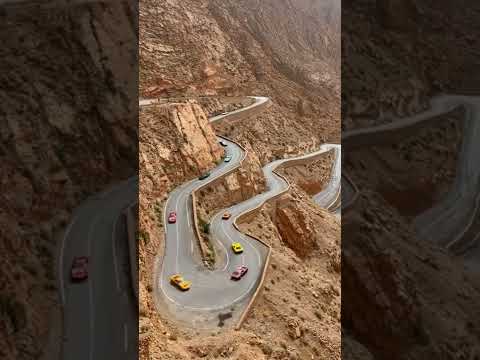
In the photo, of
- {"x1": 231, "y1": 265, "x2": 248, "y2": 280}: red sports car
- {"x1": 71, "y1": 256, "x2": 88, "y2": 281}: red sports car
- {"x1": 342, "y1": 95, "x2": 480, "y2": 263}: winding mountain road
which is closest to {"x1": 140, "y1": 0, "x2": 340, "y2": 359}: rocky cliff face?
{"x1": 231, "y1": 265, "x2": 248, "y2": 280}: red sports car

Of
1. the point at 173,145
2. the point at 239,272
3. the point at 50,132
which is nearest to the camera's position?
the point at 239,272

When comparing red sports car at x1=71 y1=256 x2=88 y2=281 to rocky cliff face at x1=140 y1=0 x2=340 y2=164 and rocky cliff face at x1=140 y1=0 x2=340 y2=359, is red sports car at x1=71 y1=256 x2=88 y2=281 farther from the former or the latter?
rocky cliff face at x1=140 y1=0 x2=340 y2=164

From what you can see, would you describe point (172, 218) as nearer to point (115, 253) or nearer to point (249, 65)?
point (115, 253)

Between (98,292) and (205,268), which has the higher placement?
(98,292)

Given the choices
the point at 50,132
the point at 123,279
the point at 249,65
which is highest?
the point at 50,132

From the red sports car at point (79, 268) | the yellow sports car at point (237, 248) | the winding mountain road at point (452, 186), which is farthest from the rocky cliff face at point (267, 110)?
the winding mountain road at point (452, 186)

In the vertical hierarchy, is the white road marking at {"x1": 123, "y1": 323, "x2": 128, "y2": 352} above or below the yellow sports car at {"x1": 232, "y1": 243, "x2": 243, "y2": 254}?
above

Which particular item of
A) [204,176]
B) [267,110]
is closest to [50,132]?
[204,176]

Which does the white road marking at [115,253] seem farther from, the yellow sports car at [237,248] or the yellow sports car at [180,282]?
the yellow sports car at [237,248]
